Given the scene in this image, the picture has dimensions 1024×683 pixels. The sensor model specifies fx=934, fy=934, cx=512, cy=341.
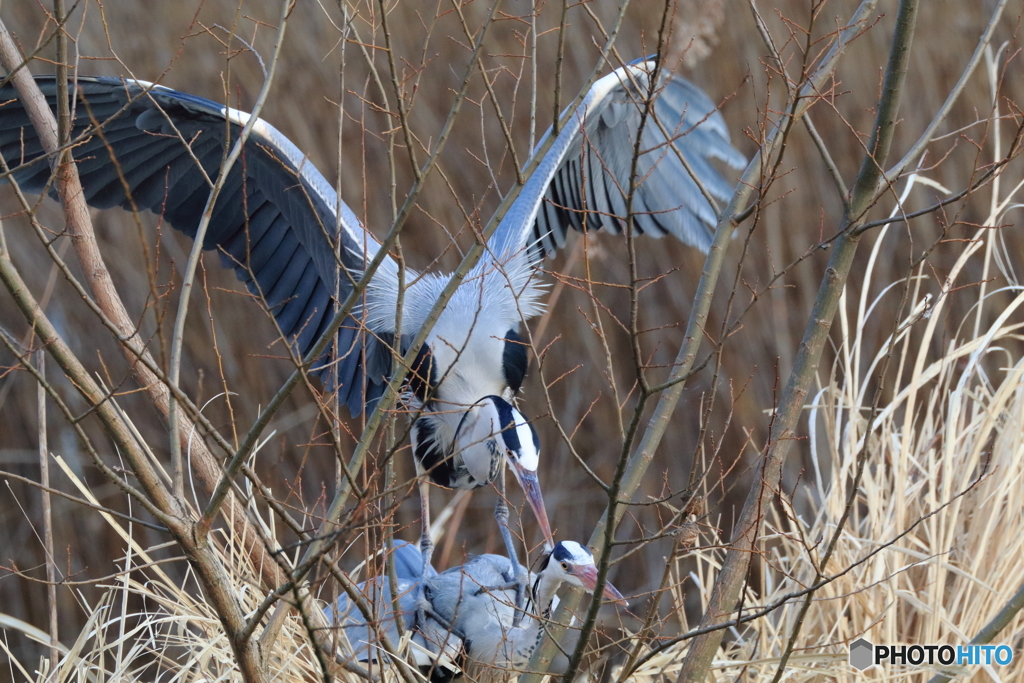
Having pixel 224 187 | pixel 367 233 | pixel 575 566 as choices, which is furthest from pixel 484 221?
pixel 575 566

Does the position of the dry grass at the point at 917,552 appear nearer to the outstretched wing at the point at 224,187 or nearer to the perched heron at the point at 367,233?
the perched heron at the point at 367,233

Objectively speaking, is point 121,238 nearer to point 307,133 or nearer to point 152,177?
point 307,133

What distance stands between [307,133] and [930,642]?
2.72 m

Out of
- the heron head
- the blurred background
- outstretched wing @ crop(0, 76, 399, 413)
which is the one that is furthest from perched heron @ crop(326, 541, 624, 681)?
the blurred background

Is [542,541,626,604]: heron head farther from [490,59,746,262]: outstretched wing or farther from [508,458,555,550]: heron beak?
[490,59,746,262]: outstretched wing

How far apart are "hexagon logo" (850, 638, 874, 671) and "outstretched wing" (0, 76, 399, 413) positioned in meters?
1.07

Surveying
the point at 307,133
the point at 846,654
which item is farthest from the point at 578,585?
the point at 307,133

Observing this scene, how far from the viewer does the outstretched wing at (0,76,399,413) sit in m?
2.11

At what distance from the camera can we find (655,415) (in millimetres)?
1533

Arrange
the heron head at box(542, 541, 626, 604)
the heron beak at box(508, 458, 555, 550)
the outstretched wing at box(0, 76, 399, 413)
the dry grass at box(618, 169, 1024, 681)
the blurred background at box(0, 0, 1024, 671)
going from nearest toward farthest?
the heron head at box(542, 541, 626, 604) < the heron beak at box(508, 458, 555, 550) < the dry grass at box(618, 169, 1024, 681) < the outstretched wing at box(0, 76, 399, 413) < the blurred background at box(0, 0, 1024, 671)

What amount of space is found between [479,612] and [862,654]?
2.27 feet

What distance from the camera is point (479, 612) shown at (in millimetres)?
1700

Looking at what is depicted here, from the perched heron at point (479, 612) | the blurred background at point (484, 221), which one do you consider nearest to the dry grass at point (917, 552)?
the perched heron at point (479, 612)

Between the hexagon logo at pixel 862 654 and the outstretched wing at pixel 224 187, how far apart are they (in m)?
1.07
